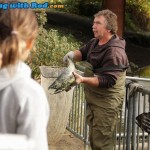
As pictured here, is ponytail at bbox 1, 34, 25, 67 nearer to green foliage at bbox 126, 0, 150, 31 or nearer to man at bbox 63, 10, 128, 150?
man at bbox 63, 10, 128, 150

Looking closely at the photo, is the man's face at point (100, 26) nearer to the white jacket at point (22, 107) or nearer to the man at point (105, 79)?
the man at point (105, 79)

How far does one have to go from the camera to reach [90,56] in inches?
154

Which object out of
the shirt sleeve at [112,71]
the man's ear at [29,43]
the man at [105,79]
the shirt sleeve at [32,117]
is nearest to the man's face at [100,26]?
the man at [105,79]

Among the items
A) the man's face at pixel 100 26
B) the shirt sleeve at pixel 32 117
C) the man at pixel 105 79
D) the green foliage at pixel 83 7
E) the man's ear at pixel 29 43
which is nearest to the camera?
the shirt sleeve at pixel 32 117

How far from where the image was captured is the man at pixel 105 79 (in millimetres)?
3682

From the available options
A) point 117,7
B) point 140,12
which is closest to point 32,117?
point 117,7

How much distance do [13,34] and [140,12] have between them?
21869mm

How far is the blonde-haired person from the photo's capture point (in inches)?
62.9

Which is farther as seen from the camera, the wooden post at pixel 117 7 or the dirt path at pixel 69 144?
the wooden post at pixel 117 7

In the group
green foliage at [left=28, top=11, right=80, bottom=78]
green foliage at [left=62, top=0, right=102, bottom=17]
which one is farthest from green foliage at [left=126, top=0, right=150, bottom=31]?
green foliage at [left=28, top=11, right=80, bottom=78]

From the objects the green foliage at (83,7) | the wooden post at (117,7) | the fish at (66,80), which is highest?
the green foliage at (83,7)

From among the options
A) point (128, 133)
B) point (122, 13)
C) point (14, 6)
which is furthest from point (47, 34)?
point (14, 6)

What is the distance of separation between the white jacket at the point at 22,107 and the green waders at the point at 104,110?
2.23m

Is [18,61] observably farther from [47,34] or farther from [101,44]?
[47,34]
